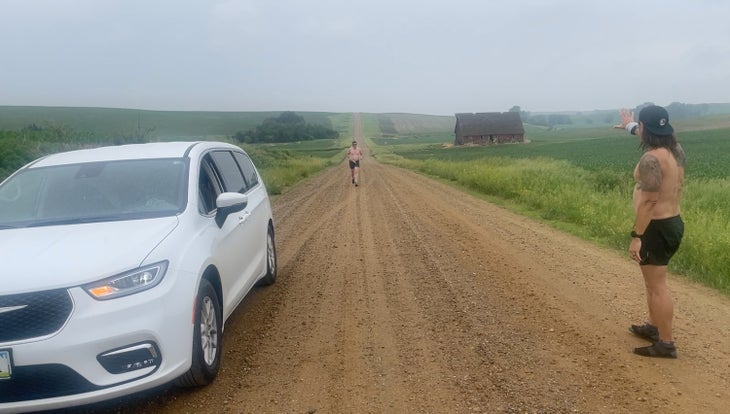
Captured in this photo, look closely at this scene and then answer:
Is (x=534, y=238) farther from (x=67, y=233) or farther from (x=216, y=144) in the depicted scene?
(x=67, y=233)

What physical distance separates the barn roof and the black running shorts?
84.5m

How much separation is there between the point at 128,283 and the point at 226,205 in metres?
1.43

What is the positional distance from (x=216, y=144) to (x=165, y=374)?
10.9 feet

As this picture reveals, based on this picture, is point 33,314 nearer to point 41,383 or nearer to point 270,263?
point 41,383

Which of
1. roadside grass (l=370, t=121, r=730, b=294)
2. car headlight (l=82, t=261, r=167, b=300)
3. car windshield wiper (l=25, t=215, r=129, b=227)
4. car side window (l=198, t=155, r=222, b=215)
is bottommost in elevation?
roadside grass (l=370, t=121, r=730, b=294)

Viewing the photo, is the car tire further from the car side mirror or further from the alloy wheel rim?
the alloy wheel rim

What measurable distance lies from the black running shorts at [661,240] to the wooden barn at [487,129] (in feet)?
277

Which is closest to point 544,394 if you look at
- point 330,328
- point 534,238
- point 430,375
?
point 430,375

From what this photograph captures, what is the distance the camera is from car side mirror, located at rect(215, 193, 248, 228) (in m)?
5.20

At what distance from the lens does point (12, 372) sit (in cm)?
358

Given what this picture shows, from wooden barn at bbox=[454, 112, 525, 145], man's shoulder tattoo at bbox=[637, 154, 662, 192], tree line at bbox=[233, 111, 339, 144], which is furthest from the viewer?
tree line at bbox=[233, 111, 339, 144]

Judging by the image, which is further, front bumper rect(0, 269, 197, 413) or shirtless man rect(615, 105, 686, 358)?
shirtless man rect(615, 105, 686, 358)

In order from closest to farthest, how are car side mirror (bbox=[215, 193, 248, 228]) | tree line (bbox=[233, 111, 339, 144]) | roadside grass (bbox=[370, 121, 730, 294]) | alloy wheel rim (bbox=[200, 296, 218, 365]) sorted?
alloy wheel rim (bbox=[200, 296, 218, 365]), car side mirror (bbox=[215, 193, 248, 228]), roadside grass (bbox=[370, 121, 730, 294]), tree line (bbox=[233, 111, 339, 144])

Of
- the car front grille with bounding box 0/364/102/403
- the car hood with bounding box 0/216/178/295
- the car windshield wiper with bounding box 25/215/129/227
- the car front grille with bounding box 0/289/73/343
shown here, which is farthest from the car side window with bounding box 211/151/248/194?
the car front grille with bounding box 0/364/102/403
